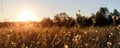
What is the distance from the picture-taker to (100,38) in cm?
608

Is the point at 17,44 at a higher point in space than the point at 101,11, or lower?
higher

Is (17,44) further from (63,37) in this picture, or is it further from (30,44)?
(63,37)

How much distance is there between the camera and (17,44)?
559cm

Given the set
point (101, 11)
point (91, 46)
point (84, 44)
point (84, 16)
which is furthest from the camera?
point (101, 11)

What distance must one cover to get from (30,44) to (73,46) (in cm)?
85

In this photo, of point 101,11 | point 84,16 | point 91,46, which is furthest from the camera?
point 101,11

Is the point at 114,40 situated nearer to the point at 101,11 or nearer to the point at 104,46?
the point at 104,46

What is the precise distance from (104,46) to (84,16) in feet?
10.2

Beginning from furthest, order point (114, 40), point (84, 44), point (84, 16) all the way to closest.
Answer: point (84, 16), point (114, 40), point (84, 44)

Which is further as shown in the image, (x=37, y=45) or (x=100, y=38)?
(x=100, y=38)

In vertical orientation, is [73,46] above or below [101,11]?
above

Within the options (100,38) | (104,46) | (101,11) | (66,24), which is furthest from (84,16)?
(101,11)

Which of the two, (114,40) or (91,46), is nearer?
(91,46)

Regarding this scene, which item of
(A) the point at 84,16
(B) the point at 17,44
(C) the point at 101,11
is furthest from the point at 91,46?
(C) the point at 101,11
